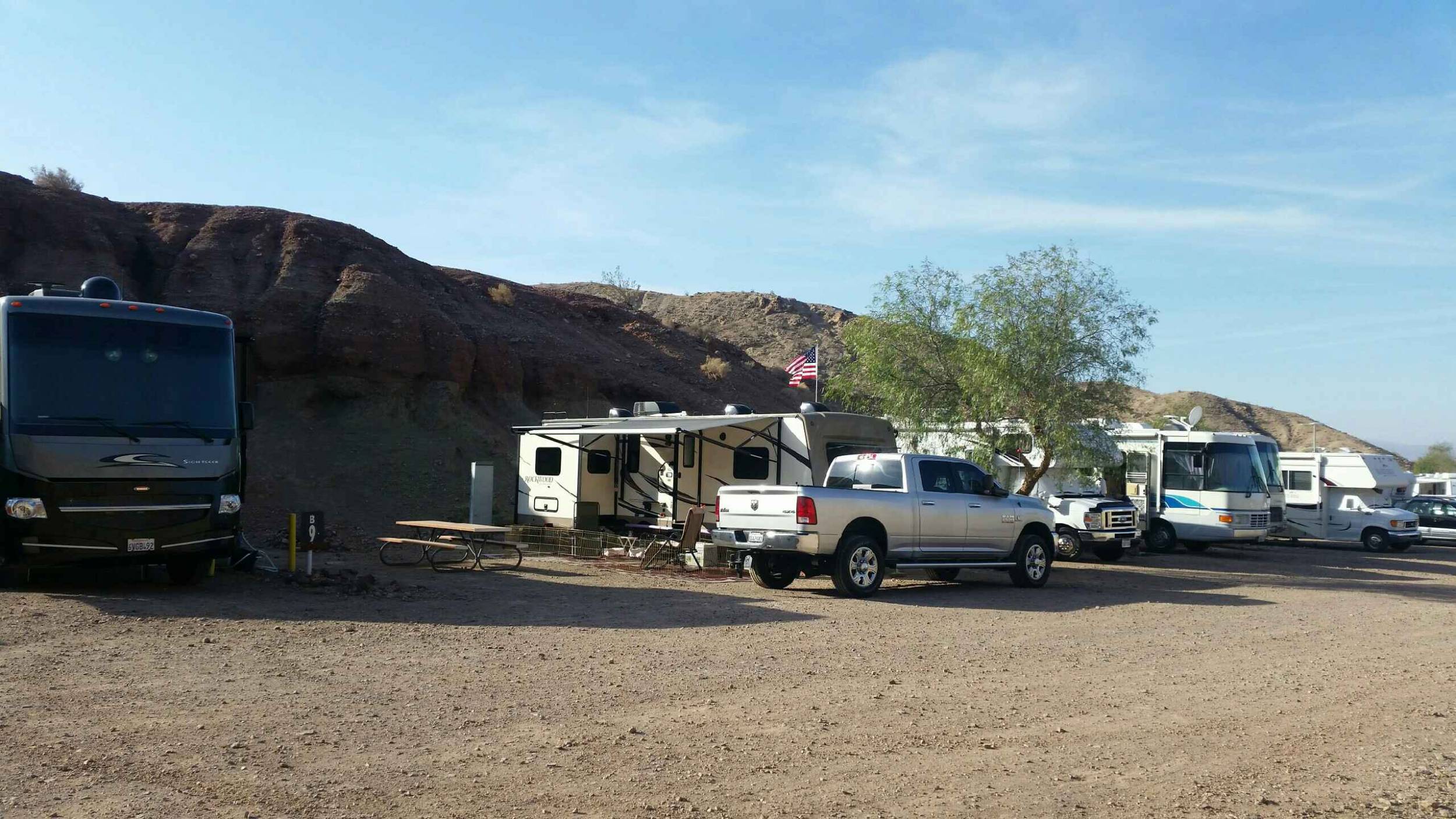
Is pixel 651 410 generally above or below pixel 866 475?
above

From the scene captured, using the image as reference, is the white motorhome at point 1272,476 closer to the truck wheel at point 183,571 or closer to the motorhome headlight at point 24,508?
the truck wheel at point 183,571

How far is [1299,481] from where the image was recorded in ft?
100

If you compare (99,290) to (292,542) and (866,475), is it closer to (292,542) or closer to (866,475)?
(292,542)

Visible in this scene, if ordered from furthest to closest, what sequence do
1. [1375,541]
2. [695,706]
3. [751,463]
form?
1. [1375,541]
2. [751,463]
3. [695,706]

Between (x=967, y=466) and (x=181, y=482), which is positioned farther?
(x=967, y=466)

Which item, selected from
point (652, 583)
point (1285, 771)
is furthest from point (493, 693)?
point (652, 583)

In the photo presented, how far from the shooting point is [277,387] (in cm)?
3362

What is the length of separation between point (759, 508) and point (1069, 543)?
1029cm

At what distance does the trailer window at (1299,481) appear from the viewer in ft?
98.9

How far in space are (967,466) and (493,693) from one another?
990 cm

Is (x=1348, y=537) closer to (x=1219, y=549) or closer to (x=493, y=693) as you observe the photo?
(x=1219, y=549)

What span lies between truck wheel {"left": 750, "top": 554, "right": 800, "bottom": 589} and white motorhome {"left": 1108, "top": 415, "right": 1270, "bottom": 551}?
34.5 ft

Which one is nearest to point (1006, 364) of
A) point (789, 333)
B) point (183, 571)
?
point (183, 571)

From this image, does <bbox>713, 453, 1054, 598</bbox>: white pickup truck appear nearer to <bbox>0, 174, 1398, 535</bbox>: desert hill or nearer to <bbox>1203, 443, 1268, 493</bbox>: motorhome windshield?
<bbox>1203, 443, 1268, 493</bbox>: motorhome windshield
